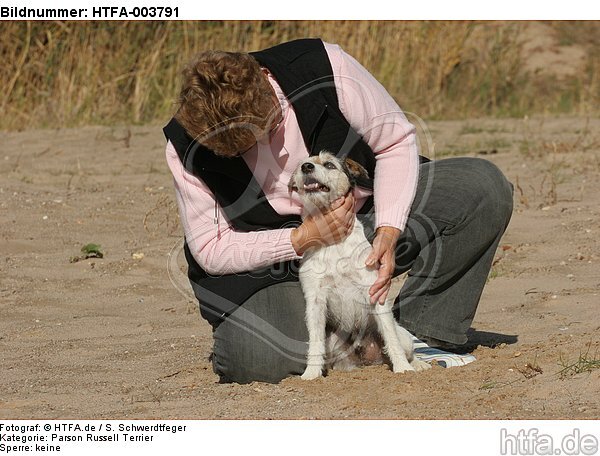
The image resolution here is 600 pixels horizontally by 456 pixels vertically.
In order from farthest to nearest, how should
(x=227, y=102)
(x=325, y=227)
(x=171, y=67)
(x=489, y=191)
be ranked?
(x=171, y=67)
(x=489, y=191)
(x=325, y=227)
(x=227, y=102)

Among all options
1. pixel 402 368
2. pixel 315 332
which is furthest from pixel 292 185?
pixel 402 368

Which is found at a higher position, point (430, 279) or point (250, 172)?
point (250, 172)

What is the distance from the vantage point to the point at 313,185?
425 cm

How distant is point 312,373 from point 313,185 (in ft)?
2.65

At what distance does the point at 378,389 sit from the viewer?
13.2ft

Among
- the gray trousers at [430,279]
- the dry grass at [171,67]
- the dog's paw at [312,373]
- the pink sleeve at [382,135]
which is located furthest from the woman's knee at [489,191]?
the dry grass at [171,67]

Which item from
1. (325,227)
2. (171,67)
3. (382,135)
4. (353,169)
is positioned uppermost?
(171,67)

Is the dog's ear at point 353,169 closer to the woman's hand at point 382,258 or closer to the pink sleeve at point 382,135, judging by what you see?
the pink sleeve at point 382,135

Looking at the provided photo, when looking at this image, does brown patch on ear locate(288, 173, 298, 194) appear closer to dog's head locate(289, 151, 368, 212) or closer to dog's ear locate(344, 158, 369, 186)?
dog's head locate(289, 151, 368, 212)

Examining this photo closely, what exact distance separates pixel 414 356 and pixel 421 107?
694 centimetres

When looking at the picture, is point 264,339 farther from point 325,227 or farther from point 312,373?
point 325,227

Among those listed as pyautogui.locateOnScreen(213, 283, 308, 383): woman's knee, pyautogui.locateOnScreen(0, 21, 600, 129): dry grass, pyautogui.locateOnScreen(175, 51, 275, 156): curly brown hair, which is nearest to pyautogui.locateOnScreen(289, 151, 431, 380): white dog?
pyautogui.locateOnScreen(213, 283, 308, 383): woman's knee

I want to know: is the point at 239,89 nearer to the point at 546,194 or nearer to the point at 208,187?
the point at 208,187
